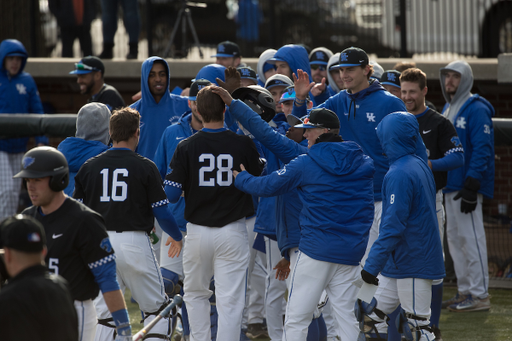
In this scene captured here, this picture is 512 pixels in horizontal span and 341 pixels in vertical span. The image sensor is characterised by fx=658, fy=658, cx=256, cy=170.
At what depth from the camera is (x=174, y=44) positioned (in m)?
11.3

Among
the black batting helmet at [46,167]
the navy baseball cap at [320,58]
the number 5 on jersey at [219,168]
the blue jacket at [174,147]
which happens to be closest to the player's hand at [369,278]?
the number 5 on jersey at [219,168]

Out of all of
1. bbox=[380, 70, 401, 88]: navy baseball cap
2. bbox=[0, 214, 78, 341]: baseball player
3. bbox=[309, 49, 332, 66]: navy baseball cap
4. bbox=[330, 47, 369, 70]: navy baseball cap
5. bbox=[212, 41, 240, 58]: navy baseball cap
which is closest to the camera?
bbox=[0, 214, 78, 341]: baseball player

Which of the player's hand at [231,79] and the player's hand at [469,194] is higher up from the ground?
the player's hand at [231,79]

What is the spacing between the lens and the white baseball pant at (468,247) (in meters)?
6.61

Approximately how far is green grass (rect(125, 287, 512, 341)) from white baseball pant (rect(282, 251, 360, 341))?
159 cm

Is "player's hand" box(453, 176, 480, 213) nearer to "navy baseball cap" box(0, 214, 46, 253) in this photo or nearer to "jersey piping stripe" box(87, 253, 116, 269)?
"jersey piping stripe" box(87, 253, 116, 269)

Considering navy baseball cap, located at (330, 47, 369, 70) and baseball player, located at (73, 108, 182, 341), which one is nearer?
baseball player, located at (73, 108, 182, 341)

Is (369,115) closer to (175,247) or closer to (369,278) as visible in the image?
(369,278)

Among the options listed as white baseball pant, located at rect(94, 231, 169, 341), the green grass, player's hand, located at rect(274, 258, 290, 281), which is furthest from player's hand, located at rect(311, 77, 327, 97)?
white baseball pant, located at rect(94, 231, 169, 341)

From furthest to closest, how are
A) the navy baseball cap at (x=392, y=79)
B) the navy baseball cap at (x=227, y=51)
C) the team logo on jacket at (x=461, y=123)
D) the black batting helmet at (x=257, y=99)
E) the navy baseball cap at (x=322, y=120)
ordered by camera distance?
the navy baseball cap at (x=227, y=51) < the team logo on jacket at (x=461, y=123) < the navy baseball cap at (x=392, y=79) < the black batting helmet at (x=257, y=99) < the navy baseball cap at (x=322, y=120)

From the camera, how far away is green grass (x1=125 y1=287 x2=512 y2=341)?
5703 millimetres

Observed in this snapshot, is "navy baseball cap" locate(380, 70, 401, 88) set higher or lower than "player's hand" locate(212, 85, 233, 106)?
higher

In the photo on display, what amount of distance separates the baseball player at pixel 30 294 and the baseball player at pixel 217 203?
1975mm

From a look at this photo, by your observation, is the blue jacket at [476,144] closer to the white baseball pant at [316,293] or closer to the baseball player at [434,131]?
the baseball player at [434,131]
